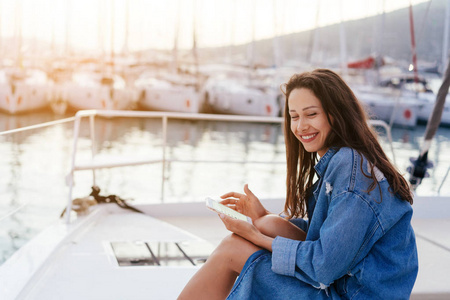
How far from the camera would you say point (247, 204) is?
1471 mm

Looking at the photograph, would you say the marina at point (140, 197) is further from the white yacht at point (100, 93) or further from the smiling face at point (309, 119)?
the white yacht at point (100, 93)

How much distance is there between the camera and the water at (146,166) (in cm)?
336

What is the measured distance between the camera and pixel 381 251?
106 cm

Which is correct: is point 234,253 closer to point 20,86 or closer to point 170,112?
point 170,112

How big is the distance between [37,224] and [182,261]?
10.1 ft

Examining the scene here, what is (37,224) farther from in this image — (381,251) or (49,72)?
(49,72)

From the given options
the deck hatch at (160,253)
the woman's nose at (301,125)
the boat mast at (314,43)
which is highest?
the boat mast at (314,43)

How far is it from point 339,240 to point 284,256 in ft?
0.45

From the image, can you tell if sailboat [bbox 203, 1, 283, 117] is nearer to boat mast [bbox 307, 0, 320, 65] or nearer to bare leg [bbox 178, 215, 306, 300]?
boat mast [bbox 307, 0, 320, 65]

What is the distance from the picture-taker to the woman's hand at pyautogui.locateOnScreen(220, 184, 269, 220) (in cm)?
146

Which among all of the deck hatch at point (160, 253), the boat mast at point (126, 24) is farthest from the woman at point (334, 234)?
the boat mast at point (126, 24)

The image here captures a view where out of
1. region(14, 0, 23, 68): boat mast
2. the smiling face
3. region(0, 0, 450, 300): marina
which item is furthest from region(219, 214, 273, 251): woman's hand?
region(14, 0, 23, 68): boat mast

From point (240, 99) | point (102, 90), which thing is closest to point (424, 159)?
point (240, 99)

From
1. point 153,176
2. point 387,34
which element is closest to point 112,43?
point 387,34
